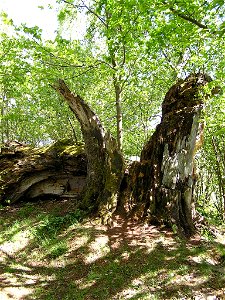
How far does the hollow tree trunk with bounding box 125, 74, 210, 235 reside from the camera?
28.0 feet

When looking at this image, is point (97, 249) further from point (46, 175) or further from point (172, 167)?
point (46, 175)

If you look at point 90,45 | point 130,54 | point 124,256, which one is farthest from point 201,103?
point 90,45

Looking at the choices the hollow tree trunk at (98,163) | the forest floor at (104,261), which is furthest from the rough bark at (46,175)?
the forest floor at (104,261)

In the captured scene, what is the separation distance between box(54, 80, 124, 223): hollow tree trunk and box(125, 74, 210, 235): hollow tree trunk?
580mm

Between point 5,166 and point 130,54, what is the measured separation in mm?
7480

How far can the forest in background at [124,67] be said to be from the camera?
28.1ft

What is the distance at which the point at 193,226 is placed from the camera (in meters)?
8.59

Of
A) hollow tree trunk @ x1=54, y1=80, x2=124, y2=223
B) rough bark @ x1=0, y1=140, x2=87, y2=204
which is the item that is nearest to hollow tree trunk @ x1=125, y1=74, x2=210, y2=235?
hollow tree trunk @ x1=54, y1=80, x2=124, y2=223

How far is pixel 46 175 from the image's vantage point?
11852 millimetres

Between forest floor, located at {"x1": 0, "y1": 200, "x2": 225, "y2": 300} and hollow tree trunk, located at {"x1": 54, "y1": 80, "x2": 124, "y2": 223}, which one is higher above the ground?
hollow tree trunk, located at {"x1": 54, "y1": 80, "x2": 124, "y2": 223}

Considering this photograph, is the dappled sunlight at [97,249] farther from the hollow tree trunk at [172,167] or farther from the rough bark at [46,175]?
the rough bark at [46,175]

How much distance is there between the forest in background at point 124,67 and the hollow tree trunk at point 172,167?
74 cm

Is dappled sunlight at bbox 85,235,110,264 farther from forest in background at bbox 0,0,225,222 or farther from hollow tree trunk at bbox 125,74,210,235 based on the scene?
forest in background at bbox 0,0,225,222

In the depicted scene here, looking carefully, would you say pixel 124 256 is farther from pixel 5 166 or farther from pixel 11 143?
pixel 11 143
